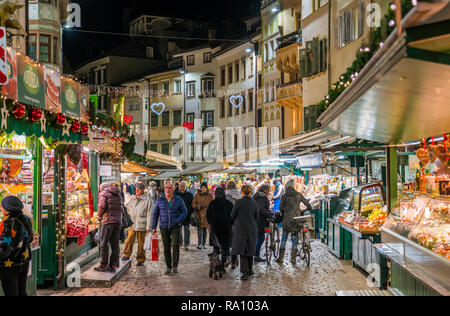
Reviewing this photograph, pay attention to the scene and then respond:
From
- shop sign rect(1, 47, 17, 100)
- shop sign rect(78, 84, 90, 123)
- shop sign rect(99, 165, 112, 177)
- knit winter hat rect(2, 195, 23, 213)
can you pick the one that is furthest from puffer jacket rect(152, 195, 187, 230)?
shop sign rect(1, 47, 17, 100)

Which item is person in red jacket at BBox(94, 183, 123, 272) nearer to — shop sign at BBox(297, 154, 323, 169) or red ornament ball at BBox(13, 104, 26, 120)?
red ornament ball at BBox(13, 104, 26, 120)

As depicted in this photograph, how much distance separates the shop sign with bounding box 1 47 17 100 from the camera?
6926mm

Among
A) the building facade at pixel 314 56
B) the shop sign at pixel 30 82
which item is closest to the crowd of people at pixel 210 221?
the shop sign at pixel 30 82

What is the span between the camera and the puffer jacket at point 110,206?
11.1 meters

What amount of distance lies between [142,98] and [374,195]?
50121 millimetres

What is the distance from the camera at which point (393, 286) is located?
8.62 metres

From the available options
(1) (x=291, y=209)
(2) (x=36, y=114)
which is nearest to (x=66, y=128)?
(2) (x=36, y=114)

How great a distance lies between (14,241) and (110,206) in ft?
14.3

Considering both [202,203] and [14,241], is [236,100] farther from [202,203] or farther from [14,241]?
[14,241]

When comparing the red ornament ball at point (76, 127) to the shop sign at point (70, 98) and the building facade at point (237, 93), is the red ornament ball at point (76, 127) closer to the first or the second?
the shop sign at point (70, 98)

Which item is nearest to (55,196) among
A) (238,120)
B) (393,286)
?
(393,286)

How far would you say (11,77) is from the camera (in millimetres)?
7055

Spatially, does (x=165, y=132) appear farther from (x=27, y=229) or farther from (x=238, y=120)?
(x=27, y=229)
